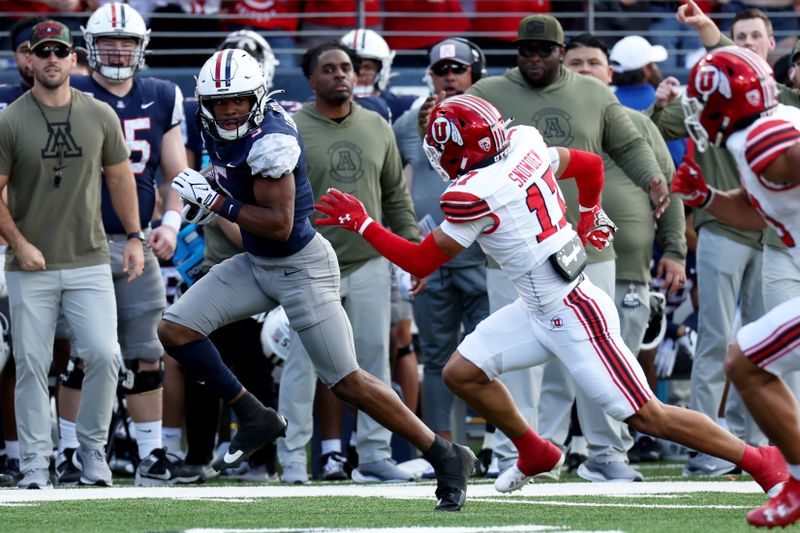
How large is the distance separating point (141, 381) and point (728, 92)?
159 inches

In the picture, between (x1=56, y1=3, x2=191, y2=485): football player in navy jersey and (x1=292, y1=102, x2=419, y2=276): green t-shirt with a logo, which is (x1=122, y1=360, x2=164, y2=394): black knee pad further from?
Answer: (x1=292, y1=102, x2=419, y2=276): green t-shirt with a logo

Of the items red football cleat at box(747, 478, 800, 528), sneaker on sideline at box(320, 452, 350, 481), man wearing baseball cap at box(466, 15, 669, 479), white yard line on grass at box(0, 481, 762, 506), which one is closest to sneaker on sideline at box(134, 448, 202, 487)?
white yard line on grass at box(0, 481, 762, 506)

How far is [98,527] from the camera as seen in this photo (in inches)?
209

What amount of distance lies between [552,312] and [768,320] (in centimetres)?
118

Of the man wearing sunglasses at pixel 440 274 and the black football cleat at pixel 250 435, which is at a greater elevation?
the man wearing sunglasses at pixel 440 274

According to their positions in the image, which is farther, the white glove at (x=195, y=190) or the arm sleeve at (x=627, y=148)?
the arm sleeve at (x=627, y=148)

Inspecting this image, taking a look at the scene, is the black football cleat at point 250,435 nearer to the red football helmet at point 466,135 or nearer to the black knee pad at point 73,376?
the red football helmet at point 466,135

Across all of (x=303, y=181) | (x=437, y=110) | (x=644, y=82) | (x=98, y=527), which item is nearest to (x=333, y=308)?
(x=303, y=181)

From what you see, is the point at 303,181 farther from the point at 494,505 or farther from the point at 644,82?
the point at 644,82

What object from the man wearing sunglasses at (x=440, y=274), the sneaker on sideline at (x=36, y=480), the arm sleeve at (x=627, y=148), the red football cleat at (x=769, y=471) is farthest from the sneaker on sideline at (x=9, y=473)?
the red football cleat at (x=769, y=471)

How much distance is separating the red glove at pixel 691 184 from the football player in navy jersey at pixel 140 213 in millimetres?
3450

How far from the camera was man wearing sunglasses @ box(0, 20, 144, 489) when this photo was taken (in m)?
7.45

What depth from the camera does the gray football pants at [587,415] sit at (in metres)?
7.70

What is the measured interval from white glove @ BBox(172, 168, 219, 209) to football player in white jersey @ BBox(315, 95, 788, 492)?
0.48m
